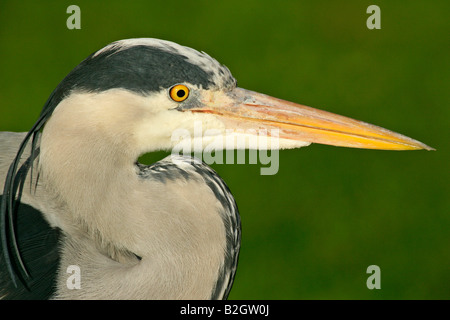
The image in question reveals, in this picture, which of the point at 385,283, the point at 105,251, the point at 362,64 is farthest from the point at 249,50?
the point at 105,251

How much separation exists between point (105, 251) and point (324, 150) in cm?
218

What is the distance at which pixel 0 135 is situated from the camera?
187cm

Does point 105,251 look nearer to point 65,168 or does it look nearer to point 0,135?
point 65,168

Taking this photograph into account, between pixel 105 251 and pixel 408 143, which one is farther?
pixel 408 143

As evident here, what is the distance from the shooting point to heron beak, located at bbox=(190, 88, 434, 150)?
66.4 inches

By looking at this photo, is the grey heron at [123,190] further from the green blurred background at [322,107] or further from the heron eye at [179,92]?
the green blurred background at [322,107]

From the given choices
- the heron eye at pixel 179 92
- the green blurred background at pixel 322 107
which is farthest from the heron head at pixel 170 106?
the green blurred background at pixel 322 107

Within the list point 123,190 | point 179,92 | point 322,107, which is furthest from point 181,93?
point 322,107

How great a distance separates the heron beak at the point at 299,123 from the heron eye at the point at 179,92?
13 cm

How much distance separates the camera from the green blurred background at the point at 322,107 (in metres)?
3.28

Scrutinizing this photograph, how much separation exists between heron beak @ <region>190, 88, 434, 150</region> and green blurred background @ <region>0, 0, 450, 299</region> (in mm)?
1556

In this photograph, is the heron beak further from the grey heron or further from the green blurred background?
the green blurred background

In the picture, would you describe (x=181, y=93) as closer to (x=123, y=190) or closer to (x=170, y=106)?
(x=170, y=106)

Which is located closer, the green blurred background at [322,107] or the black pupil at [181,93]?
the black pupil at [181,93]
